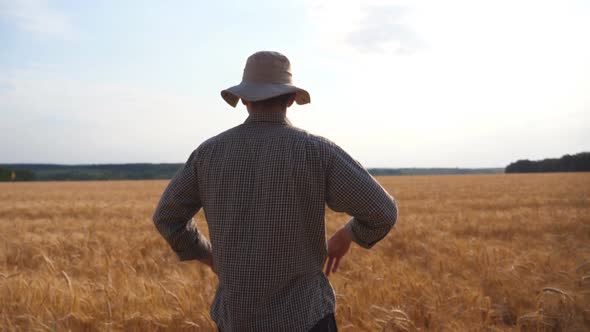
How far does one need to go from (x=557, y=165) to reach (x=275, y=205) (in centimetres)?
9022

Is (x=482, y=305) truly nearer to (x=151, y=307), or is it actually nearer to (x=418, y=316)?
(x=418, y=316)

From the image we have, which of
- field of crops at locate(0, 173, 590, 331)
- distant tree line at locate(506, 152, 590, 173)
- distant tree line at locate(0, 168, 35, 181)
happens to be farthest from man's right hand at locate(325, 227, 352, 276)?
distant tree line at locate(0, 168, 35, 181)

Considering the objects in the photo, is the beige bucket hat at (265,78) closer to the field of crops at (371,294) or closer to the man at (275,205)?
the man at (275,205)

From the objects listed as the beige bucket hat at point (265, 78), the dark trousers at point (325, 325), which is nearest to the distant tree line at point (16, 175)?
the beige bucket hat at point (265, 78)

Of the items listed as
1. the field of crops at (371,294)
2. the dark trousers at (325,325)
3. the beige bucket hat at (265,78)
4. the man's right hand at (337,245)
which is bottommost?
the field of crops at (371,294)

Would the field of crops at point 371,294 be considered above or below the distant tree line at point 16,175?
above

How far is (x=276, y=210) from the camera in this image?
1393 millimetres

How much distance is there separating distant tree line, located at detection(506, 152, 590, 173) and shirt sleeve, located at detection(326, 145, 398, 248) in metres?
84.1

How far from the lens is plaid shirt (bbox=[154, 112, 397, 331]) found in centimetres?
140

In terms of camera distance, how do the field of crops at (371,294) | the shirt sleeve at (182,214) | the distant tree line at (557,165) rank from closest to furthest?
the shirt sleeve at (182,214)
the field of crops at (371,294)
the distant tree line at (557,165)

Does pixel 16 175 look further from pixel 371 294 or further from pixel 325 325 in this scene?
pixel 325 325

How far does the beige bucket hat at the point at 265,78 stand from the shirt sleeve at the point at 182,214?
0.99 ft

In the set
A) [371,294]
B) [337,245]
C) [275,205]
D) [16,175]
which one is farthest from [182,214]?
[16,175]

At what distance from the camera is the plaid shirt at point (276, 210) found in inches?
55.2
